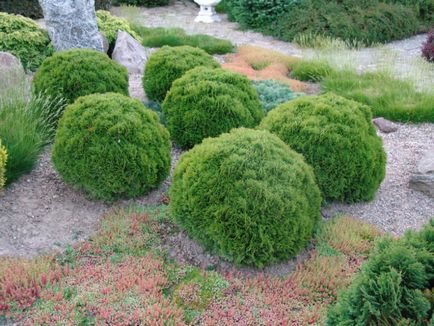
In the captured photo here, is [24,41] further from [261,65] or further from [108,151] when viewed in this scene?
[108,151]

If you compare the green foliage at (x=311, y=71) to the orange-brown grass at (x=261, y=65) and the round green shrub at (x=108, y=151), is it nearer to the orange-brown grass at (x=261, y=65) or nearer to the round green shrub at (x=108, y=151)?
the orange-brown grass at (x=261, y=65)

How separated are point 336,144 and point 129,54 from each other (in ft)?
17.8

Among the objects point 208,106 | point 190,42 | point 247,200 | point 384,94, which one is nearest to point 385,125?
point 384,94

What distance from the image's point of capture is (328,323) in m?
3.23

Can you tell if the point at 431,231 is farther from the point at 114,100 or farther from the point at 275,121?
the point at 114,100

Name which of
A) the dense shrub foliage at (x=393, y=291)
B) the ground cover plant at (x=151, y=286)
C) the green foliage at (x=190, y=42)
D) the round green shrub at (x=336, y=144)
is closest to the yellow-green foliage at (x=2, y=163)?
the ground cover plant at (x=151, y=286)

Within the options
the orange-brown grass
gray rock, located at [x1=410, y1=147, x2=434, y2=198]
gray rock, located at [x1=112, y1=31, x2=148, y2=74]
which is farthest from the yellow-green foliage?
the orange-brown grass

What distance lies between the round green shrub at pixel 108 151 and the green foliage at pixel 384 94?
404 cm

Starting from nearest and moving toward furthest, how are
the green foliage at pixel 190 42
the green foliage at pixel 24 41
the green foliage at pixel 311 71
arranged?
the green foliage at pixel 24 41
the green foliage at pixel 311 71
the green foliage at pixel 190 42

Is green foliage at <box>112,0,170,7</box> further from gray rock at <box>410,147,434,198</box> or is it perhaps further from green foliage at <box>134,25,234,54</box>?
gray rock at <box>410,147,434,198</box>

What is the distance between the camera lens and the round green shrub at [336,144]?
5242mm

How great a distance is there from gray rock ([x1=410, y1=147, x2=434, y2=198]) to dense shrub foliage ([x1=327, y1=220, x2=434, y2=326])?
2805 millimetres

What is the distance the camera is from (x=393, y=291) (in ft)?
9.34


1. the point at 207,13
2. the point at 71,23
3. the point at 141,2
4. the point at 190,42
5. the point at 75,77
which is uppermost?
the point at 75,77
